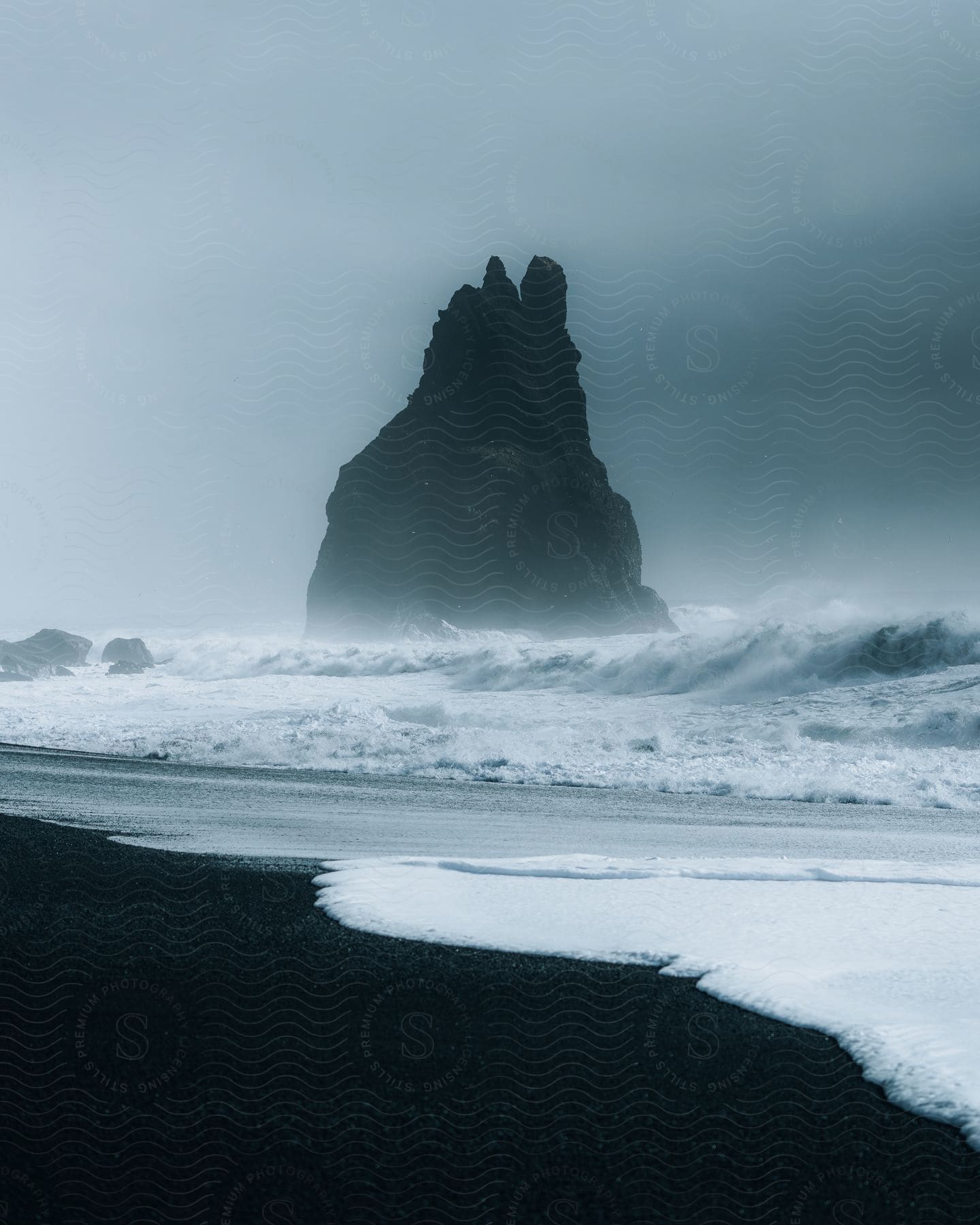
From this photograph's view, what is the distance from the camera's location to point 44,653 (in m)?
47.5

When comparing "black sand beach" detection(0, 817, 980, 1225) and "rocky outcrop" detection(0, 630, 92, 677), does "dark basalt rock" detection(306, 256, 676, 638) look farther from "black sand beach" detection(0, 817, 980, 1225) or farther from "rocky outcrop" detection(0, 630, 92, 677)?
"black sand beach" detection(0, 817, 980, 1225)

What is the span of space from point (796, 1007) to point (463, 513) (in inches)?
2131

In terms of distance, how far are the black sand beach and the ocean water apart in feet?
32.1

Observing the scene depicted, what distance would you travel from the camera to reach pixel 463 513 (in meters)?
58.0

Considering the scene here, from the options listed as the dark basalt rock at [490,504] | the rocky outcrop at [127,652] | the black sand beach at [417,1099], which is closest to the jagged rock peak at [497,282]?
the dark basalt rock at [490,504]

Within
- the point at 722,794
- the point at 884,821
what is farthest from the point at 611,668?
the point at 884,821

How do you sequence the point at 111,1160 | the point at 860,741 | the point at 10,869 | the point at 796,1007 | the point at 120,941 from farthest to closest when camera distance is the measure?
the point at 860,741, the point at 10,869, the point at 120,941, the point at 796,1007, the point at 111,1160

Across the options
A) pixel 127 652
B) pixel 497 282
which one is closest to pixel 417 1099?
pixel 127 652

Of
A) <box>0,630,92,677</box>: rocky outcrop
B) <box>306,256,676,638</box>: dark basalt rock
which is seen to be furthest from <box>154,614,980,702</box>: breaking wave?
<box>306,256,676,638</box>: dark basalt rock

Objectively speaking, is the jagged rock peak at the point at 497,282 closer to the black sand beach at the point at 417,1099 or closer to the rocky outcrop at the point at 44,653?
the rocky outcrop at the point at 44,653

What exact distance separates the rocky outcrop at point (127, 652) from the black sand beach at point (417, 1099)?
145 feet

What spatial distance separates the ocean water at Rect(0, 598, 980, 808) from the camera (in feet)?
48.7

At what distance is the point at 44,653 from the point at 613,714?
32784 millimetres

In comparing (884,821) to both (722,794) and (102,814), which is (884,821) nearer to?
(722,794)
